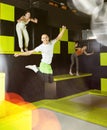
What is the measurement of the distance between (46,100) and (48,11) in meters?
0.68

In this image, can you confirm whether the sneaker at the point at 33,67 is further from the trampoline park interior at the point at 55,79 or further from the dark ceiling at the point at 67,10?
the dark ceiling at the point at 67,10

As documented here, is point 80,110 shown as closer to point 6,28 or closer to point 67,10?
point 6,28

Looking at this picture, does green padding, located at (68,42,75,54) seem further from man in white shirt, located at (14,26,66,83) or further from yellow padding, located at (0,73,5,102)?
yellow padding, located at (0,73,5,102)

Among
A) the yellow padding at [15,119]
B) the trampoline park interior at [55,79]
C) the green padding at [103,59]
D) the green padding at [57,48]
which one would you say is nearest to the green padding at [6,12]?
the trampoline park interior at [55,79]

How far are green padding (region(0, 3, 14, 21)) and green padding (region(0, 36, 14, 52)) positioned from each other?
124mm

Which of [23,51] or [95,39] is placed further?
[95,39]

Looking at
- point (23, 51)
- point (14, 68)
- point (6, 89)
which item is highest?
point (23, 51)

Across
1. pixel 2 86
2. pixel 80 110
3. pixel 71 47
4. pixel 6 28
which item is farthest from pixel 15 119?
pixel 71 47

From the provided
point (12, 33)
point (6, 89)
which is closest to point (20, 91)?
point (6, 89)

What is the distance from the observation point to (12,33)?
4.03ft

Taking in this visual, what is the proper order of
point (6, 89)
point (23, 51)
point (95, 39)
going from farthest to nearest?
point (95, 39) < point (23, 51) < point (6, 89)

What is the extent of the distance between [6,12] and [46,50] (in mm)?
411

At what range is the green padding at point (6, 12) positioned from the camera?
1.17m

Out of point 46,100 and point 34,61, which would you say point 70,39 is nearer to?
point 34,61
